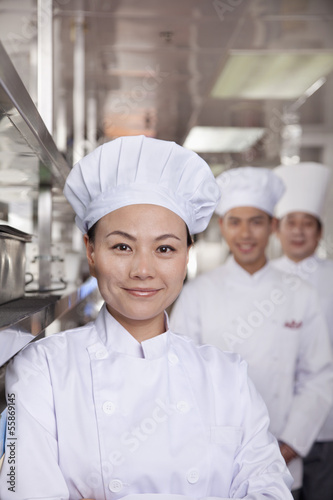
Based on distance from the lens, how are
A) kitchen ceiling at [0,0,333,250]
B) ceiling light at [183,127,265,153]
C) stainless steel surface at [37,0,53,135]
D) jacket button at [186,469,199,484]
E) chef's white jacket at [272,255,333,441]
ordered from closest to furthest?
jacket button at [186,469,199,484] < stainless steel surface at [37,0,53,135] < chef's white jacket at [272,255,333,441] < kitchen ceiling at [0,0,333,250] < ceiling light at [183,127,265,153]

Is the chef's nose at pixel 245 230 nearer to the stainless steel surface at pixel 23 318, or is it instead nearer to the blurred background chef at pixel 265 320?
the blurred background chef at pixel 265 320

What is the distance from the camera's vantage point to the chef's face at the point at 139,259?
3.27 feet

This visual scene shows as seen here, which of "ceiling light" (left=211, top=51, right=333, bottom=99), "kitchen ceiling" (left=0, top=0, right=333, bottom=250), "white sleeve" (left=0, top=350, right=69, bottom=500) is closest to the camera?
"white sleeve" (left=0, top=350, right=69, bottom=500)

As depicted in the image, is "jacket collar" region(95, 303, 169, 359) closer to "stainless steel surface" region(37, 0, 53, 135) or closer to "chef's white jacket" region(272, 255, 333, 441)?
"stainless steel surface" region(37, 0, 53, 135)

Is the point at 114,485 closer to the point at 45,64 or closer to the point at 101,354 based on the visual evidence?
the point at 101,354

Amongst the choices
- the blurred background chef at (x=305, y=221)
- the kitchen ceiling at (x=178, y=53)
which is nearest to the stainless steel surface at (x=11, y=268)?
the kitchen ceiling at (x=178, y=53)

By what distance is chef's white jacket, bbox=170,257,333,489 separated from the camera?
6.19 feet

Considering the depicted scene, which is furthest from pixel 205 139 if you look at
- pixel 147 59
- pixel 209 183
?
pixel 209 183

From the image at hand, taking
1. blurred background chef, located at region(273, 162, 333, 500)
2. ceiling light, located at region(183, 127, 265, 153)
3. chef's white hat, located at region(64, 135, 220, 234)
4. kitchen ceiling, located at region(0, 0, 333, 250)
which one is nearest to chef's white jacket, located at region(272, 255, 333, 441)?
blurred background chef, located at region(273, 162, 333, 500)

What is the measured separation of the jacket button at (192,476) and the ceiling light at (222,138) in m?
4.53

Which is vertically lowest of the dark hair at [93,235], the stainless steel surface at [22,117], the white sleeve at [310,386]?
the white sleeve at [310,386]

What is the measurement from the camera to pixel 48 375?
39.8 inches

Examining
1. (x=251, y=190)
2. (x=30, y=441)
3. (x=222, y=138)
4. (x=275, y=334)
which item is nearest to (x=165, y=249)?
(x=30, y=441)

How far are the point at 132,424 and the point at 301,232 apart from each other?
2.11 meters
